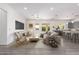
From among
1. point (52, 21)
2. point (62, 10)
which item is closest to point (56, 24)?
point (52, 21)

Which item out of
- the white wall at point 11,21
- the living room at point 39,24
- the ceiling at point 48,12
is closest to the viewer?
the ceiling at point 48,12

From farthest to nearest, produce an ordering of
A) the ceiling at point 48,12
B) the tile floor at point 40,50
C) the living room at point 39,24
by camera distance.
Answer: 1. the living room at point 39,24
2. the ceiling at point 48,12
3. the tile floor at point 40,50

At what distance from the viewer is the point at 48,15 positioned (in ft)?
19.3

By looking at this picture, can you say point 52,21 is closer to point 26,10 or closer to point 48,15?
point 48,15

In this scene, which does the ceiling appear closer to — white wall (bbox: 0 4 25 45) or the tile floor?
white wall (bbox: 0 4 25 45)

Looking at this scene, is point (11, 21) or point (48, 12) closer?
point (48, 12)

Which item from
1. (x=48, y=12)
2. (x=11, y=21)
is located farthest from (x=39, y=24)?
(x=11, y=21)

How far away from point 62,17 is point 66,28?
1.78ft

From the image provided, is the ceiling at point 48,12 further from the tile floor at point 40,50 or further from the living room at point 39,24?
the tile floor at point 40,50

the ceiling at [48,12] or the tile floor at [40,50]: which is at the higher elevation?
the ceiling at [48,12]

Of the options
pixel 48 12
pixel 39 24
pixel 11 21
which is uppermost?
pixel 48 12

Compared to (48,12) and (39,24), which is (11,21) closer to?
(39,24)

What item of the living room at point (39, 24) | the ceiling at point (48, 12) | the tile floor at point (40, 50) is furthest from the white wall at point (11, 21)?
the tile floor at point (40, 50)

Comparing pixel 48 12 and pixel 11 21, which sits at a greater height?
pixel 48 12
